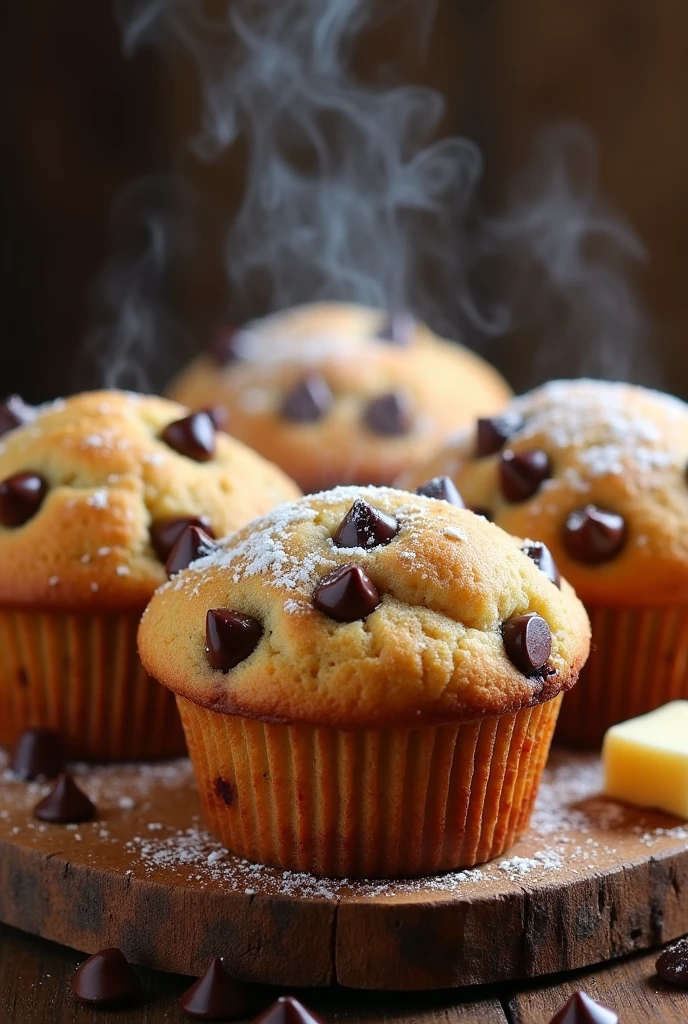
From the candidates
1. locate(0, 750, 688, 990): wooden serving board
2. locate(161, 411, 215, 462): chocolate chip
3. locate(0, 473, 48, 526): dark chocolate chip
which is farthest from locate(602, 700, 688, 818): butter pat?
locate(0, 473, 48, 526): dark chocolate chip

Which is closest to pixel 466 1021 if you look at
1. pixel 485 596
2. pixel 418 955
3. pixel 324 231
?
pixel 418 955

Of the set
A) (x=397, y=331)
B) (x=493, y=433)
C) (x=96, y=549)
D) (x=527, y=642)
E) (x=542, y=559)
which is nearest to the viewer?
(x=527, y=642)

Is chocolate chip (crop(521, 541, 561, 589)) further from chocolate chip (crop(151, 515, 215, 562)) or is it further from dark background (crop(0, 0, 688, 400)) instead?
dark background (crop(0, 0, 688, 400))

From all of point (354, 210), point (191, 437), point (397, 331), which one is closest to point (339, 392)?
point (397, 331)

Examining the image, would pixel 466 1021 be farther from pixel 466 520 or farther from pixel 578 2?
pixel 578 2

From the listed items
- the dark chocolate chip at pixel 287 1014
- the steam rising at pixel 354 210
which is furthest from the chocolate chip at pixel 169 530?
the steam rising at pixel 354 210

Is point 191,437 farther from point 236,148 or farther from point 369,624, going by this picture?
point 236,148
